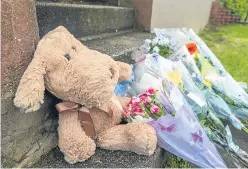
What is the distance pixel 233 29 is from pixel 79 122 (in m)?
5.40

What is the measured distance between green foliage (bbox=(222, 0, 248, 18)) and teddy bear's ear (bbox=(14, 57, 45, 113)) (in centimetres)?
642

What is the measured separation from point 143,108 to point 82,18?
1.03 m

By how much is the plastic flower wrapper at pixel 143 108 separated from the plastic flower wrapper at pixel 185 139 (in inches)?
3.0

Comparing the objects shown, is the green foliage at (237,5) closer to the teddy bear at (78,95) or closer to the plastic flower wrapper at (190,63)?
the plastic flower wrapper at (190,63)

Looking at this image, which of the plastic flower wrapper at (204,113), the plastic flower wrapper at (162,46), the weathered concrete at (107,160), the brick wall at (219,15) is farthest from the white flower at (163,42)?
the brick wall at (219,15)

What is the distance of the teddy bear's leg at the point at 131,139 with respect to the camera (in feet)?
4.01

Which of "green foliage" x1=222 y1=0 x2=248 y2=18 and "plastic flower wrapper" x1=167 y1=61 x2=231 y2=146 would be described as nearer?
"plastic flower wrapper" x1=167 y1=61 x2=231 y2=146

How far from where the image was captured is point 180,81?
1.85m

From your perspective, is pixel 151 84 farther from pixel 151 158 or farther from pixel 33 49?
pixel 33 49

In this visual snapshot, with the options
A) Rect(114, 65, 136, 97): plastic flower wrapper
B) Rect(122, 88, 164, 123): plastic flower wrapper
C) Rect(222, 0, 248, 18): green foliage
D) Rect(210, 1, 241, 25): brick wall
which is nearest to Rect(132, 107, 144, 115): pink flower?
Rect(122, 88, 164, 123): plastic flower wrapper

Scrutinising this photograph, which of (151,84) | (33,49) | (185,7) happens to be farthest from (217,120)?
(185,7)

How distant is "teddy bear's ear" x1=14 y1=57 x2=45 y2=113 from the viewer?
0.97 metres

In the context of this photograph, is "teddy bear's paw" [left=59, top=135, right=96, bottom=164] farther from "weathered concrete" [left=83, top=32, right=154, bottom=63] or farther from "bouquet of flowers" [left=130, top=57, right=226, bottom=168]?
"weathered concrete" [left=83, top=32, right=154, bottom=63]

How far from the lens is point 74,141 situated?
1.13 m
